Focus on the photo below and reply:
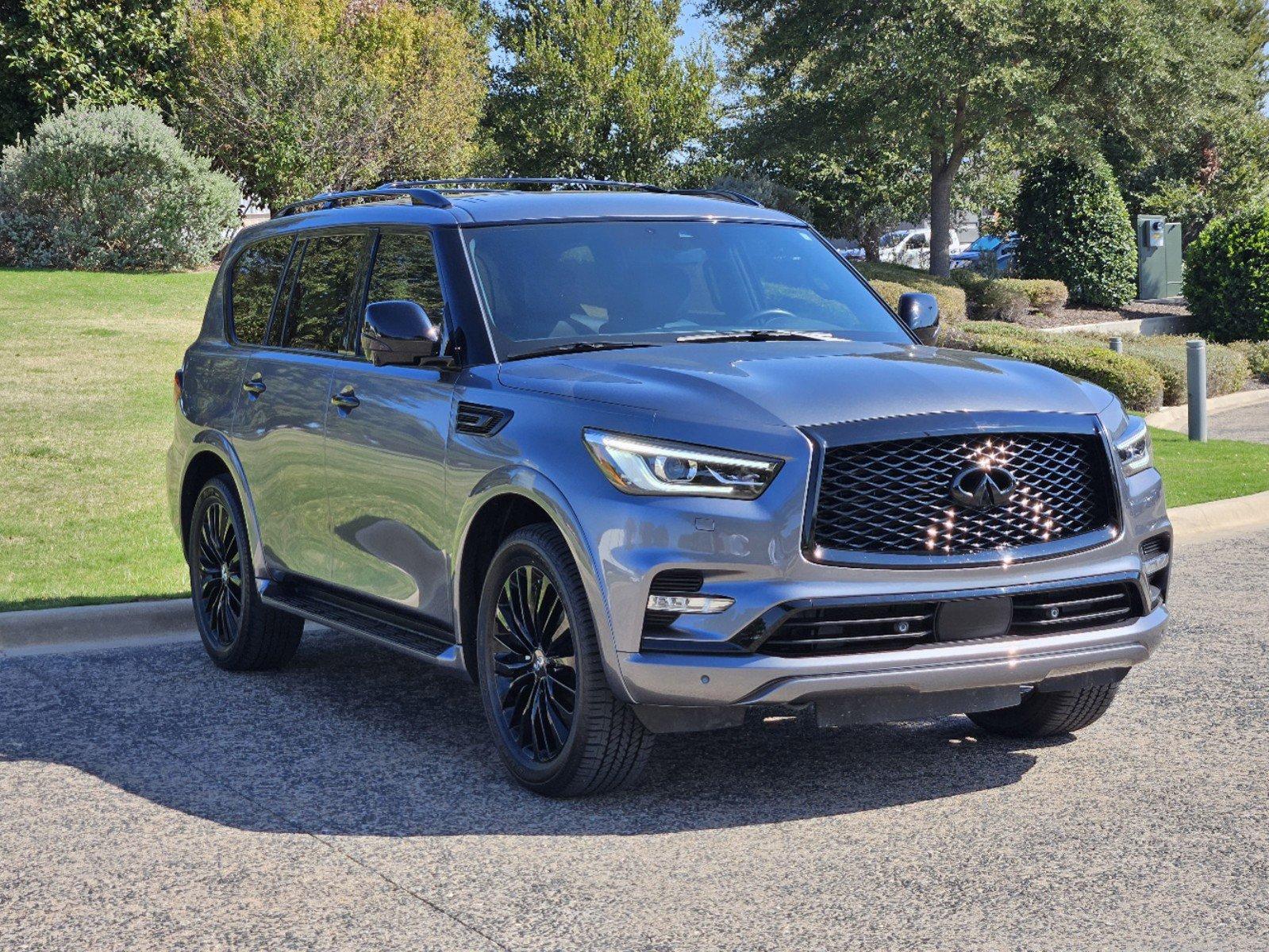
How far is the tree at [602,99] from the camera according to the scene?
5159 cm

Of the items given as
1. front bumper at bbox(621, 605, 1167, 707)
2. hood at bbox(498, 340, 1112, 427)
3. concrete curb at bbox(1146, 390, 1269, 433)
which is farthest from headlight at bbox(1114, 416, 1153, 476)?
concrete curb at bbox(1146, 390, 1269, 433)

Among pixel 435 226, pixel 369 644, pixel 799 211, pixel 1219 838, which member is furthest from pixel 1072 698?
pixel 799 211

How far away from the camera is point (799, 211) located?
4666 cm

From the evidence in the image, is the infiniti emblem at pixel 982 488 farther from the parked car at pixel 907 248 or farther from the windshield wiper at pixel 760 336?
the parked car at pixel 907 248

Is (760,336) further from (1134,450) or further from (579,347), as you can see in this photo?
(1134,450)

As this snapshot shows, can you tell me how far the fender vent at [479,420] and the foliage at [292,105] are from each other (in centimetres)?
2685

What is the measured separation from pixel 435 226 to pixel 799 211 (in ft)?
135

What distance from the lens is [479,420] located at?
5.75 meters

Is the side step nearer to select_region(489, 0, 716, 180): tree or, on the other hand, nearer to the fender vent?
the fender vent

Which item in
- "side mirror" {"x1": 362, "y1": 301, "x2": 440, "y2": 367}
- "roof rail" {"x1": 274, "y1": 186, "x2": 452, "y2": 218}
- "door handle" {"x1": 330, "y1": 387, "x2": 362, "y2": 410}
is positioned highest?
"roof rail" {"x1": 274, "y1": 186, "x2": 452, "y2": 218}

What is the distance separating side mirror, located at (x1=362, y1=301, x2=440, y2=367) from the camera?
5.93 metres

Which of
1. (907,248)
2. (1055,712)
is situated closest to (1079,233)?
(907,248)

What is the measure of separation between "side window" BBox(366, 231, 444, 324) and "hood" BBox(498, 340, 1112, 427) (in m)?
0.65

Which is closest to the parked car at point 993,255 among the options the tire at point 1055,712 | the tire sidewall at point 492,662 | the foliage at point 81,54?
the foliage at point 81,54
